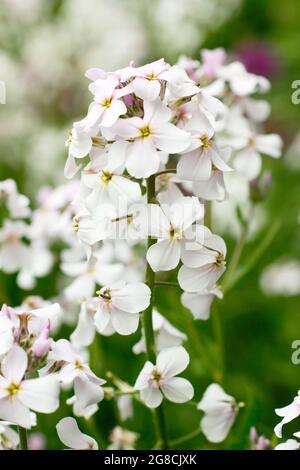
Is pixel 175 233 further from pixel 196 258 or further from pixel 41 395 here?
pixel 41 395

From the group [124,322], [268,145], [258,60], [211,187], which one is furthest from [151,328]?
[258,60]

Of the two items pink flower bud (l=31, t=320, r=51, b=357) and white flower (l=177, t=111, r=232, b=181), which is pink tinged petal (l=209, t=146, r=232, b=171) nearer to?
white flower (l=177, t=111, r=232, b=181)

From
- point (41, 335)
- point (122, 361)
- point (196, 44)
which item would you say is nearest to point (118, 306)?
point (41, 335)

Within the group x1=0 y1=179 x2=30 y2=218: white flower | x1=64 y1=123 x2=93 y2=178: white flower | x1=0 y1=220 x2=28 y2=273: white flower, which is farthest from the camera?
x1=0 y1=220 x2=28 y2=273: white flower

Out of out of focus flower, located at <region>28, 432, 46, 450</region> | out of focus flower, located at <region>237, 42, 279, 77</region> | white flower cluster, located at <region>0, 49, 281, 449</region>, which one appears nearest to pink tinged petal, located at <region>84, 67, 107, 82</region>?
white flower cluster, located at <region>0, 49, 281, 449</region>

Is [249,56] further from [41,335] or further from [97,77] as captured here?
[41,335]

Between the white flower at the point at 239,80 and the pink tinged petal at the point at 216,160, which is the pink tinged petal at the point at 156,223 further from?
the white flower at the point at 239,80

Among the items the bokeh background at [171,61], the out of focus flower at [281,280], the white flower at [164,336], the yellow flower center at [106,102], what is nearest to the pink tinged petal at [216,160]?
the yellow flower center at [106,102]
